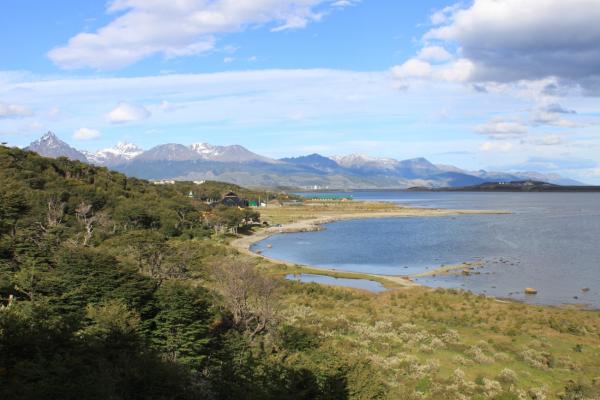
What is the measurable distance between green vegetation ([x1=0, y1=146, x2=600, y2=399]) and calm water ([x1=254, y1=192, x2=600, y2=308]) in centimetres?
1208

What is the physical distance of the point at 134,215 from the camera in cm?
7812

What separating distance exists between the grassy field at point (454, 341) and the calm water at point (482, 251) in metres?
10.8

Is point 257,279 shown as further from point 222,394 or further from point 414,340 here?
point 222,394

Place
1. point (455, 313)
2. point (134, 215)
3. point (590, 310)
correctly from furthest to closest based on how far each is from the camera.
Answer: point (134, 215) < point (590, 310) < point (455, 313)

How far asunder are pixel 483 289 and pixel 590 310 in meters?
11.6

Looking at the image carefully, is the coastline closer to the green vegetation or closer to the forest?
the green vegetation

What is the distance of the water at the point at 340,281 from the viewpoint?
5672 centimetres

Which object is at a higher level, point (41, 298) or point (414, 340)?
point (41, 298)

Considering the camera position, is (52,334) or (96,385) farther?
(52,334)

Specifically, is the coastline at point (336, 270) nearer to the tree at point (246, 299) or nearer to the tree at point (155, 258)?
the tree at point (155, 258)

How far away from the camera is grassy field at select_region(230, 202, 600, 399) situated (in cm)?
2356

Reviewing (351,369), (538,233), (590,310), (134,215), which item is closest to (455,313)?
(590,310)

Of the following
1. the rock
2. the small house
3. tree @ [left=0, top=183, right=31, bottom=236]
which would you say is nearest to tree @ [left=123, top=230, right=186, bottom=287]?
tree @ [left=0, top=183, right=31, bottom=236]

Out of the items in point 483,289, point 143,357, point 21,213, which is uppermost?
point 21,213
